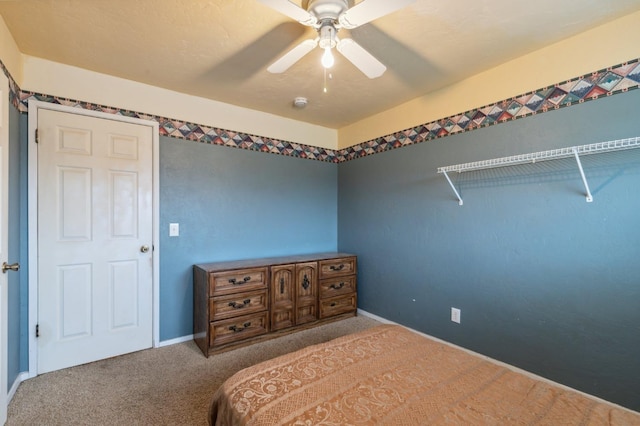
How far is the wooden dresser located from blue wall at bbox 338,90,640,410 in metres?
0.63

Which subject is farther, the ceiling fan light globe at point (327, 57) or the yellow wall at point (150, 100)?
the yellow wall at point (150, 100)

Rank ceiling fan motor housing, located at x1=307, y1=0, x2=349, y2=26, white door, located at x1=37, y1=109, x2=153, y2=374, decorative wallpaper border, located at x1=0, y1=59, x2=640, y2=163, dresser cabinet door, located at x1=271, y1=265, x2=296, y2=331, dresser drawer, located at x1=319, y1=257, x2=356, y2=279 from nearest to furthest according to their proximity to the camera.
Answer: ceiling fan motor housing, located at x1=307, y1=0, x2=349, y2=26 < decorative wallpaper border, located at x1=0, y1=59, x2=640, y2=163 < white door, located at x1=37, y1=109, x2=153, y2=374 < dresser cabinet door, located at x1=271, y1=265, x2=296, y2=331 < dresser drawer, located at x1=319, y1=257, x2=356, y2=279

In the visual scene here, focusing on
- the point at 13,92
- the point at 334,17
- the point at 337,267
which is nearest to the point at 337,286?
the point at 337,267

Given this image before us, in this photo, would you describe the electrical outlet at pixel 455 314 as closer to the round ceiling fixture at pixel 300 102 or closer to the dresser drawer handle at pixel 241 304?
the dresser drawer handle at pixel 241 304

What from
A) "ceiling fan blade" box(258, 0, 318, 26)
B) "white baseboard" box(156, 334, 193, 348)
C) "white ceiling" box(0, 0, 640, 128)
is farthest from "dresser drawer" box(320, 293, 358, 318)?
"ceiling fan blade" box(258, 0, 318, 26)

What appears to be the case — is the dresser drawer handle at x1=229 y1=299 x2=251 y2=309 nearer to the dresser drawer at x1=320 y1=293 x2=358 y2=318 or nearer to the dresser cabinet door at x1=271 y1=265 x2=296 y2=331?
the dresser cabinet door at x1=271 y1=265 x2=296 y2=331

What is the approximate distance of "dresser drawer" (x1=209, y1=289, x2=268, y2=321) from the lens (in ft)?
8.18

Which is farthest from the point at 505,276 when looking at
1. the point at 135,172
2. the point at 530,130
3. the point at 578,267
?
the point at 135,172

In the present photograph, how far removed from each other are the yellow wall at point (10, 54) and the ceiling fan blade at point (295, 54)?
1.66 meters

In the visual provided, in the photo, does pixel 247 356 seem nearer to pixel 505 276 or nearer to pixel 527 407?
pixel 527 407

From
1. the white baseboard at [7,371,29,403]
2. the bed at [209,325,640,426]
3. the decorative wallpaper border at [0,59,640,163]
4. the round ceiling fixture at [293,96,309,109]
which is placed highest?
the round ceiling fixture at [293,96,309,109]

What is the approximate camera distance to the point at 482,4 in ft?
5.39

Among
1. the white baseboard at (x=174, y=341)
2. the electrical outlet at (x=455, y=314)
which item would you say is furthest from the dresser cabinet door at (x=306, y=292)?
the electrical outlet at (x=455, y=314)

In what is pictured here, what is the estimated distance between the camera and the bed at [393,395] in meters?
0.99
